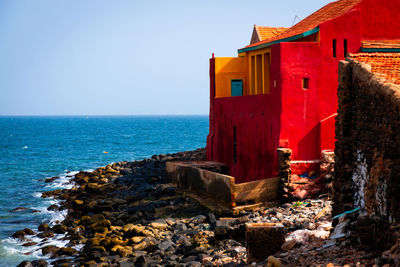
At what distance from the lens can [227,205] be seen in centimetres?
1655

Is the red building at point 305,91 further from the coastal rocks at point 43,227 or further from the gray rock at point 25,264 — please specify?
the gray rock at point 25,264

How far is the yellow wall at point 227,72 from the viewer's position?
962 inches

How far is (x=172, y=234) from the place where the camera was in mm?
15594

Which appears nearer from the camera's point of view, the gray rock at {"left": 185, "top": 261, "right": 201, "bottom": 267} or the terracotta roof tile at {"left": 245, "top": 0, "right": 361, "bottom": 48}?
the gray rock at {"left": 185, "top": 261, "right": 201, "bottom": 267}

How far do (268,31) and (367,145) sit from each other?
20.0 metres

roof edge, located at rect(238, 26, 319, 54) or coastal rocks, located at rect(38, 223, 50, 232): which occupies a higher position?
roof edge, located at rect(238, 26, 319, 54)

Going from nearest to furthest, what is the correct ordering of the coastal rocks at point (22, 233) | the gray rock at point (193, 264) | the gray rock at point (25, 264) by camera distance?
the gray rock at point (193, 264), the gray rock at point (25, 264), the coastal rocks at point (22, 233)

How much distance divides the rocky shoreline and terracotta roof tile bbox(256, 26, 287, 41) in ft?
36.9

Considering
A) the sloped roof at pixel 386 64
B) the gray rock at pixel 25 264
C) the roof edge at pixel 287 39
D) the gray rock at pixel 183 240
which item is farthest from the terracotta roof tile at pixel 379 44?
the gray rock at pixel 25 264

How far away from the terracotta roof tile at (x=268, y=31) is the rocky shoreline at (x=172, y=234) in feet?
36.9

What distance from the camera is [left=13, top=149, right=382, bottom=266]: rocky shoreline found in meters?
9.80

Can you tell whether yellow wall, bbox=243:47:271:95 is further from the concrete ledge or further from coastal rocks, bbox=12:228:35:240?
coastal rocks, bbox=12:228:35:240

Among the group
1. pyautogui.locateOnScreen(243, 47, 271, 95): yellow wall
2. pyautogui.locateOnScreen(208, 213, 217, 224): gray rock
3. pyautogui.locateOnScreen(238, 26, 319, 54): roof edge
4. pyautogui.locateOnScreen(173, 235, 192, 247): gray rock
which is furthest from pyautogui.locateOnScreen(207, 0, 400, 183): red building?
pyautogui.locateOnScreen(173, 235, 192, 247): gray rock

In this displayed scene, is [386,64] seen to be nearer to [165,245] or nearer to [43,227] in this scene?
[165,245]
